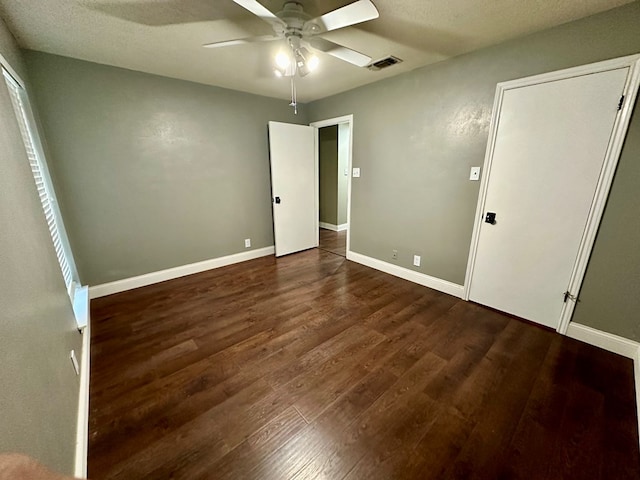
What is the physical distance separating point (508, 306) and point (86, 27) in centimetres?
403

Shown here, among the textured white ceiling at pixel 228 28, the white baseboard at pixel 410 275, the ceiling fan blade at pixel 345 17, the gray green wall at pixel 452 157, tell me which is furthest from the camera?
the white baseboard at pixel 410 275

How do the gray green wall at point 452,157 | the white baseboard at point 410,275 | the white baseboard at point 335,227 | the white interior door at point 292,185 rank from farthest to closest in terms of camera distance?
the white baseboard at point 335,227 → the white interior door at point 292,185 → the white baseboard at point 410,275 → the gray green wall at point 452,157

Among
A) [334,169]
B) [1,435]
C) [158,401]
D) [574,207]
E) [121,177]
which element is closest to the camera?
[1,435]

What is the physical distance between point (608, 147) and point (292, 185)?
3171 millimetres

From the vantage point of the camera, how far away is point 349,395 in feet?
5.04

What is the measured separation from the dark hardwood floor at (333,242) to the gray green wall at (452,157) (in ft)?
1.88

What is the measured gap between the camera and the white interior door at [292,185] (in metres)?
3.59

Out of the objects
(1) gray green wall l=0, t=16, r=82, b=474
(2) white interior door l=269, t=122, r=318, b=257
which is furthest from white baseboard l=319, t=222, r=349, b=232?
(1) gray green wall l=0, t=16, r=82, b=474

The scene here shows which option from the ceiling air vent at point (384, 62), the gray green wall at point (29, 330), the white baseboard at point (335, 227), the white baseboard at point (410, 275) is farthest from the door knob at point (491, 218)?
the white baseboard at point (335, 227)

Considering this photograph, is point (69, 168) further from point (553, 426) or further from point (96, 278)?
point (553, 426)

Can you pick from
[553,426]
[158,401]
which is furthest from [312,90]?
[553,426]

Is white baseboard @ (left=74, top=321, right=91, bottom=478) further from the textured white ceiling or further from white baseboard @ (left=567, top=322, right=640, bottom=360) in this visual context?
white baseboard @ (left=567, top=322, right=640, bottom=360)

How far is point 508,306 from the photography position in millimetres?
2340

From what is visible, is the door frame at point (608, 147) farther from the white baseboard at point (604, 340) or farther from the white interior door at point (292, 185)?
the white interior door at point (292, 185)
